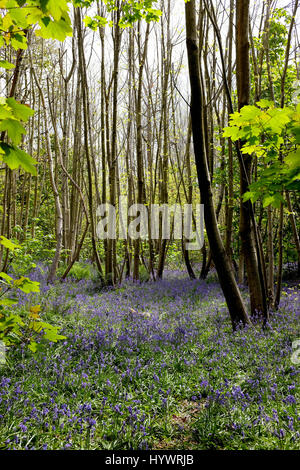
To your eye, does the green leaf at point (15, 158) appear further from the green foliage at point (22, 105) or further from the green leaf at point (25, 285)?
the green leaf at point (25, 285)

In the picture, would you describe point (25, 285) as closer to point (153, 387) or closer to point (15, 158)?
point (15, 158)

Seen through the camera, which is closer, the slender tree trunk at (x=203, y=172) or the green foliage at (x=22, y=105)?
the green foliage at (x=22, y=105)

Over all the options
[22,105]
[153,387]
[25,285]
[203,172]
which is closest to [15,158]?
[22,105]

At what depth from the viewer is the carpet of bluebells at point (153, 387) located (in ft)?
7.50

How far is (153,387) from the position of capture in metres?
2.97

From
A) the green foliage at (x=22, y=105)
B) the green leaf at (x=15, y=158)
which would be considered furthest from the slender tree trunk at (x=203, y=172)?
the green leaf at (x=15, y=158)

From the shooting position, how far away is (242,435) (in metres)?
2.30

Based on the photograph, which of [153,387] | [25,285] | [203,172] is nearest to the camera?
[25,285]

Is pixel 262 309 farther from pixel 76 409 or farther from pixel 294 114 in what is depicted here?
pixel 294 114

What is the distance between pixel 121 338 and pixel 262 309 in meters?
2.25

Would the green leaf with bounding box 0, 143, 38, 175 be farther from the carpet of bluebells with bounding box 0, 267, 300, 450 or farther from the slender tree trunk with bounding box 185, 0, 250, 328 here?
the slender tree trunk with bounding box 185, 0, 250, 328

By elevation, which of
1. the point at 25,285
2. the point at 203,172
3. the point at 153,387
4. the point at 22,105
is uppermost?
the point at 203,172

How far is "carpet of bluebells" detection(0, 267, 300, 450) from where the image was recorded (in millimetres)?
2285
